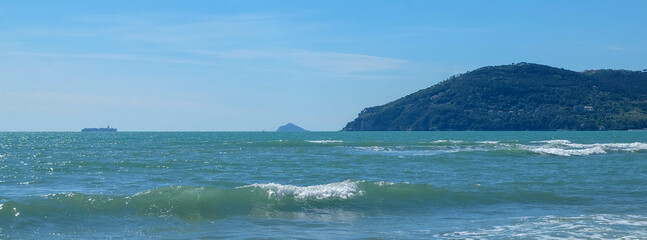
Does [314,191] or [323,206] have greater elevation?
[314,191]

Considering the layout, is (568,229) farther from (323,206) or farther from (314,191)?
(314,191)

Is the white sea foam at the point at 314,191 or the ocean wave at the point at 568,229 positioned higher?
the white sea foam at the point at 314,191

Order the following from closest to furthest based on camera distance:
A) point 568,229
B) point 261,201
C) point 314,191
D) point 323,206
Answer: point 568,229 → point 323,206 → point 261,201 → point 314,191

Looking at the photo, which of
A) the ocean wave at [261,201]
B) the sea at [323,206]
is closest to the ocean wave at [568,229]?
the sea at [323,206]

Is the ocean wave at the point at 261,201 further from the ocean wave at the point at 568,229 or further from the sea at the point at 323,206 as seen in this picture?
the ocean wave at the point at 568,229

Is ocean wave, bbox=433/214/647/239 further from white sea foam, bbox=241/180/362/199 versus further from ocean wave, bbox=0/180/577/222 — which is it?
white sea foam, bbox=241/180/362/199

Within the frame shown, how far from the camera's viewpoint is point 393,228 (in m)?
15.1

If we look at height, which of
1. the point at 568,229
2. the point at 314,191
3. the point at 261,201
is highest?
the point at 314,191

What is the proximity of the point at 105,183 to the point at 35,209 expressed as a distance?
727cm

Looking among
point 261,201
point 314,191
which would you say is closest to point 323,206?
point 314,191

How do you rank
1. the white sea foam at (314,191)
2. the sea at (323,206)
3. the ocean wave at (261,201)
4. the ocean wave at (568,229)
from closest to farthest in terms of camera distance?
the ocean wave at (568,229)
the sea at (323,206)
the ocean wave at (261,201)
the white sea foam at (314,191)

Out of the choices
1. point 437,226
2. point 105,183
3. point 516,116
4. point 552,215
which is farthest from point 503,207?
point 516,116

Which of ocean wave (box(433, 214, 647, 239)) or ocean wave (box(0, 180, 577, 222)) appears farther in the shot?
ocean wave (box(0, 180, 577, 222))

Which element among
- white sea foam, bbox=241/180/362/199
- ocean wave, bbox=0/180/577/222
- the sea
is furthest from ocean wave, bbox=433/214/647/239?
white sea foam, bbox=241/180/362/199
